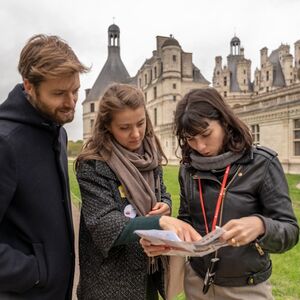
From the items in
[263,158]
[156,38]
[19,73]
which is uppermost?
[156,38]

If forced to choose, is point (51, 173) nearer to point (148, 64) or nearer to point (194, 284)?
point (194, 284)

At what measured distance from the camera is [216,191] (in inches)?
66.9

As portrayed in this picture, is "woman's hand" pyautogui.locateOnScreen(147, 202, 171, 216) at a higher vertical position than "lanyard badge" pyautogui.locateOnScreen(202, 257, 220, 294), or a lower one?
higher

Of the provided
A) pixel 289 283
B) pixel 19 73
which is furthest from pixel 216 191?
pixel 289 283

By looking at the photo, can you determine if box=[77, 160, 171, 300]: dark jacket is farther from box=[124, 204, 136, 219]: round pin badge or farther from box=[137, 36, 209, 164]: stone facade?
box=[137, 36, 209, 164]: stone facade

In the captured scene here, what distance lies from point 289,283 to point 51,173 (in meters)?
3.04

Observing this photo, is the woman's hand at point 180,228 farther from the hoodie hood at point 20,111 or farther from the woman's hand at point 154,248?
the hoodie hood at point 20,111

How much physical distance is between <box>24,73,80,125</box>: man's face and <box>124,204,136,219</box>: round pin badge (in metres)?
0.52

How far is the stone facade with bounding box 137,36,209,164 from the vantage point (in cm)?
4003

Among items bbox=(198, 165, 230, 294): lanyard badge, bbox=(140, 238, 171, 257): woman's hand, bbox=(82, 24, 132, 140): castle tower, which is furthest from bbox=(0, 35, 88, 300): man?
bbox=(82, 24, 132, 140): castle tower

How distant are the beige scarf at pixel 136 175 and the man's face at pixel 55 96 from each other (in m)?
0.32

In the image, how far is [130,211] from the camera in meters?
1.72

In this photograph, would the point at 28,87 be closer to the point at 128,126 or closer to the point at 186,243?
the point at 128,126

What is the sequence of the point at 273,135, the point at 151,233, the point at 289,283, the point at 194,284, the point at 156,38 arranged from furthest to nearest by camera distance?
the point at 156,38 → the point at 273,135 → the point at 289,283 → the point at 194,284 → the point at 151,233
